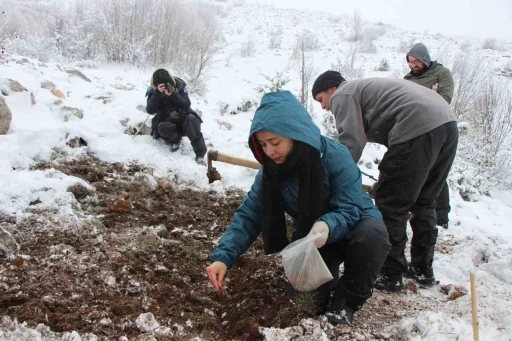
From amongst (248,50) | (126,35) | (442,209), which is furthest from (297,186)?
(248,50)

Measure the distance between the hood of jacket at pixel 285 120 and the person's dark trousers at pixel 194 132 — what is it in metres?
2.98

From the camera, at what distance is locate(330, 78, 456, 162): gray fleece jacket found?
241 cm

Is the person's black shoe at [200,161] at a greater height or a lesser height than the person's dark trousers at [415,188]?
lesser

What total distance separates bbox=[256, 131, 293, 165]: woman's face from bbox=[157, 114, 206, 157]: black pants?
2.96m

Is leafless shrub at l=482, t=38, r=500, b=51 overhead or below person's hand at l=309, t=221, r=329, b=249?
overhead

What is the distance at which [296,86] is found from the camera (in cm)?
1094

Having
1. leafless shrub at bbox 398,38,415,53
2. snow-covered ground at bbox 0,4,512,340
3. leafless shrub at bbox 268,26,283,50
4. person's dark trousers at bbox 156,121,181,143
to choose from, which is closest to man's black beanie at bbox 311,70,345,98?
snow-covered ground at bbox 0,4,512,340

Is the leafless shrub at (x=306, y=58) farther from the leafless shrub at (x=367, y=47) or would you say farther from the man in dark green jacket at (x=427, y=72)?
the man in dark green jacket at (x=427, y=72)

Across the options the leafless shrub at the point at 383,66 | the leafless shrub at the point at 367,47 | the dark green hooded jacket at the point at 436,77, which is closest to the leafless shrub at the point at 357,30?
the leafless shrub at the point at 367,47

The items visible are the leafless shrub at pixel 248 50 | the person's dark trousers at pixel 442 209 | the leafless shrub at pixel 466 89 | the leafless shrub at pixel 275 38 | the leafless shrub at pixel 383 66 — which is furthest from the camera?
the leafless shrub at pixel 275 38

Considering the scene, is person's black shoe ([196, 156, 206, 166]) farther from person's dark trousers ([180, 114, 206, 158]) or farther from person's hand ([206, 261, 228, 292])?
person's hand ([206, 261, 228, 292])

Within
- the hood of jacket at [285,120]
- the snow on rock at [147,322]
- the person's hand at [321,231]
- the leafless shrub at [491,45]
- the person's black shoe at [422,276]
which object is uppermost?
Result: the leafless shrub at [491,45]

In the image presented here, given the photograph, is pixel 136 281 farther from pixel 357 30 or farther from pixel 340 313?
pixel 357 30

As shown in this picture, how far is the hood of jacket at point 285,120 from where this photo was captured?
1661 mm
